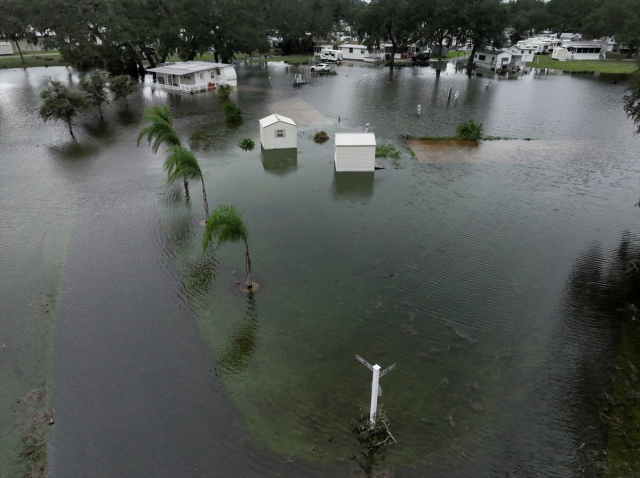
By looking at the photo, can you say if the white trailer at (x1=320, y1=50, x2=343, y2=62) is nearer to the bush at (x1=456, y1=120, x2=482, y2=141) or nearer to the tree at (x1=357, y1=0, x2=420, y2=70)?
the tree at (x1=357, y1=0, x2=420, y2=70)

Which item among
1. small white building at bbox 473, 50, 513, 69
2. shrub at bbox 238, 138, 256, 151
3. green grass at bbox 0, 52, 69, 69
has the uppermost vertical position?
small white building at bbox 473, 50, 513, 69

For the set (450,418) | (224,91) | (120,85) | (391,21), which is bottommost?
(450,418)

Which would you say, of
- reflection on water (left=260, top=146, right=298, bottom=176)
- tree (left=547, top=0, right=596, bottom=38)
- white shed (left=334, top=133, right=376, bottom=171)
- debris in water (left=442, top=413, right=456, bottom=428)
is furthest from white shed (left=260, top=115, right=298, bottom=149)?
tree (left=547, top=0, right=596, bottom=38)

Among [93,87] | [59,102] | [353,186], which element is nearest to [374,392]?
[353,186]

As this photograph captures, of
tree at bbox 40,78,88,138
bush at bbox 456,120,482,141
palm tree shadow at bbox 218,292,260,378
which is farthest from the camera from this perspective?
bush at bbox 456,120,482,141

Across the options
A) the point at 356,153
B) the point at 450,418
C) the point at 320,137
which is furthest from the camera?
the point at 320,137

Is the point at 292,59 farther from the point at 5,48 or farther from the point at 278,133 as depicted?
the point at 278,133

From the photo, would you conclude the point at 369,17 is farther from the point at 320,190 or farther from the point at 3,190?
the point at 3,190
